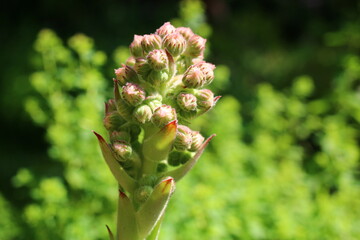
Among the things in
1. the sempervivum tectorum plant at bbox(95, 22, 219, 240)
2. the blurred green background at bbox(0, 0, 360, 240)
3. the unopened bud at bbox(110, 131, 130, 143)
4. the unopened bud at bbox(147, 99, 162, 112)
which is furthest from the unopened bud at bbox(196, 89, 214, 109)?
the blurred green background at bbox(0, 0, 360, 240)

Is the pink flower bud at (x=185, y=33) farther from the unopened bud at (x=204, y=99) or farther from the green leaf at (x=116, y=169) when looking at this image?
the green leaf at (x=116, y=169)

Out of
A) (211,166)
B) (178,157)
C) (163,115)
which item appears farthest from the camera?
(211,166)

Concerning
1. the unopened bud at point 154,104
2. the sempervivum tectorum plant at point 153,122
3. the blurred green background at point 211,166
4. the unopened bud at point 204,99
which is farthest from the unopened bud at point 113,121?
the blurred green background at point 211,166

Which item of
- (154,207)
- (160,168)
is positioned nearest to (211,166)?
(160,168)

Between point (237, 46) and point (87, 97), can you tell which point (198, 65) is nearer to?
point (87, 97)

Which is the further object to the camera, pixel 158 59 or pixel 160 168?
pixel 160 168

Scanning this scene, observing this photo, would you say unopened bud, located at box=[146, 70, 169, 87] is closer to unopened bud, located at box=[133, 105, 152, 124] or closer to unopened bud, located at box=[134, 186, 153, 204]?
unopened bud, located at box=[133, 105, 152, 124]

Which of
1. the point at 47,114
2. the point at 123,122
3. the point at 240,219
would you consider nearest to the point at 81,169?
the point at 47,114

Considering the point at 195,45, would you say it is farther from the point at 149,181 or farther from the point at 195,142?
the point at 149,181
